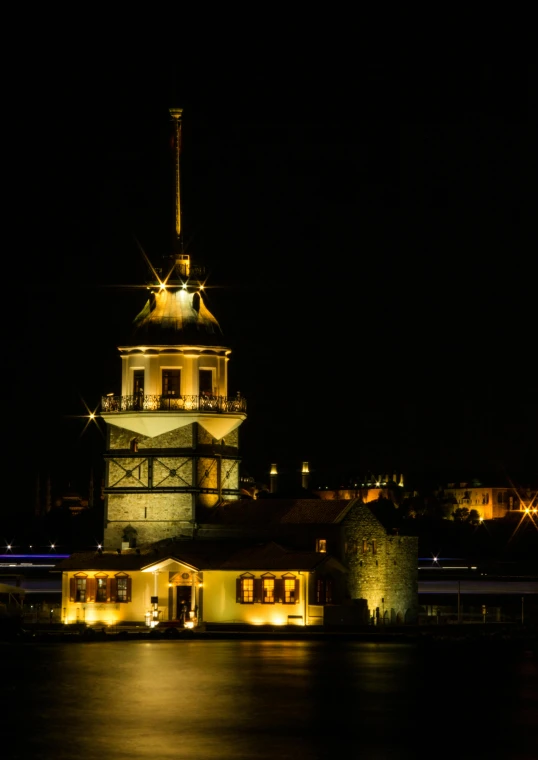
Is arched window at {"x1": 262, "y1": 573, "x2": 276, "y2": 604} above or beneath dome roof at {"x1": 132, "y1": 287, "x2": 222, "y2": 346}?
beneath

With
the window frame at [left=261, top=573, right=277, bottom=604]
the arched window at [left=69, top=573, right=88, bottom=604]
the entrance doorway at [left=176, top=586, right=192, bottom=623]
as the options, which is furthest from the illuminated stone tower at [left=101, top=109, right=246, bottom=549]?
the window frame at [left=261, top=573, right=277, bottom=604]

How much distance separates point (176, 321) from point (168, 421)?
3.94m

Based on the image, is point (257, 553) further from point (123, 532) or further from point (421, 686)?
point (421, 686)

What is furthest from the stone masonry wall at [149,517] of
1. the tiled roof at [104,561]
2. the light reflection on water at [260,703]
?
the light reflection on water at [260,703]

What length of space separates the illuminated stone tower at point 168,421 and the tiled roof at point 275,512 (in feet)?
2.22

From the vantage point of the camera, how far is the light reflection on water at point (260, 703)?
38375 millimetres

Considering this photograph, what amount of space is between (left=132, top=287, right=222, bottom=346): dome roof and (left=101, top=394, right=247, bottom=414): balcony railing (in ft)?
6.87

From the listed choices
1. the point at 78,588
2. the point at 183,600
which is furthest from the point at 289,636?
the point at 78,588

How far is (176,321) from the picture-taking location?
7450 centimetres

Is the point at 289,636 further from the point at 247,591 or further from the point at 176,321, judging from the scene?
the point at 176,321

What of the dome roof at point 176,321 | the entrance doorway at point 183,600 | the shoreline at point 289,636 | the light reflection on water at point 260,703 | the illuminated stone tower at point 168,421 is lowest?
the light reflection on water at point 260,703

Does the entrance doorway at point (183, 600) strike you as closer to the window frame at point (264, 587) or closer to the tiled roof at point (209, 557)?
the tiled roof at point (209, 557)

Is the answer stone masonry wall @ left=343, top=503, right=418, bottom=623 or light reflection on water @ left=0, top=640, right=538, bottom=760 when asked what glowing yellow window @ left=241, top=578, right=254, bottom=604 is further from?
light reflection on water @ left=0, top=640, right=538, bottom=760

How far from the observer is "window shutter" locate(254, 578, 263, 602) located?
69.1m
